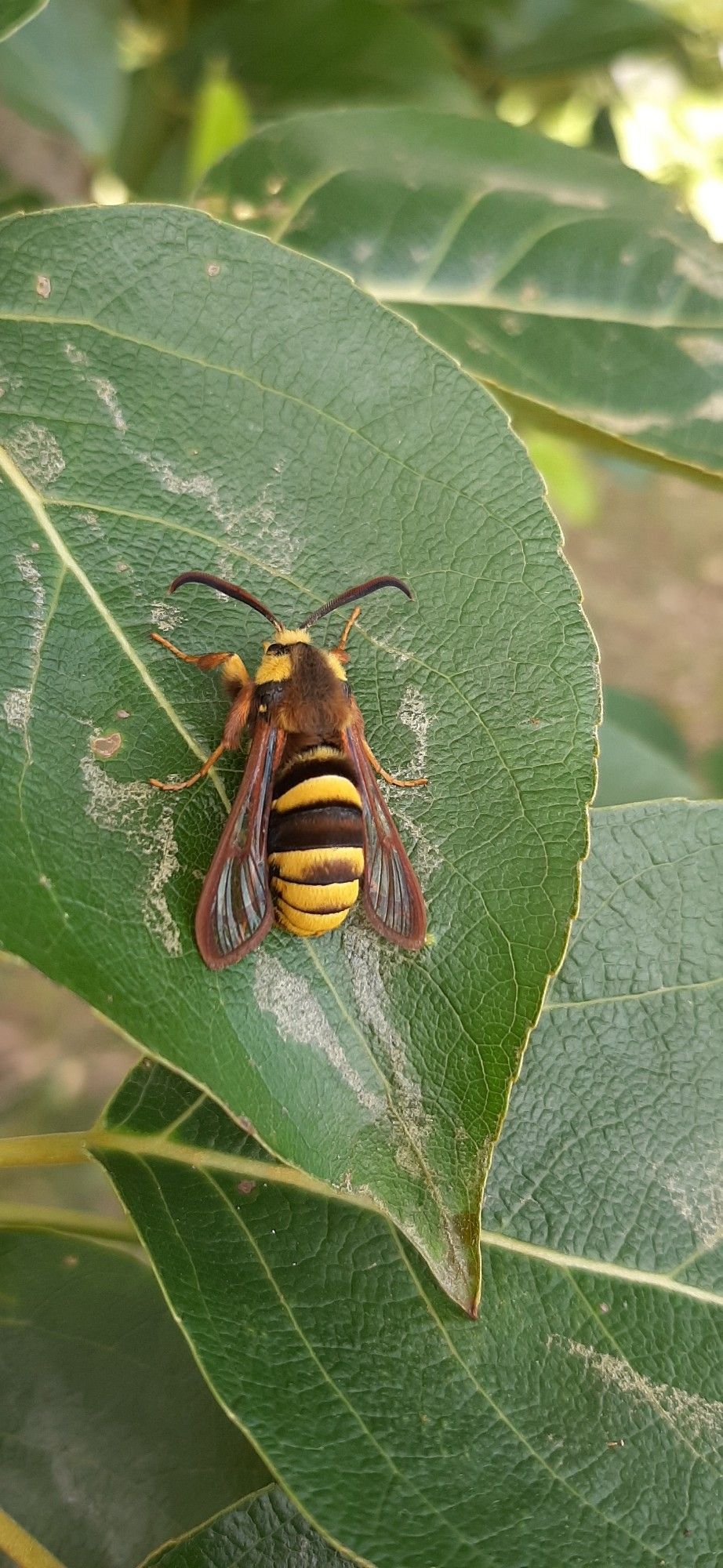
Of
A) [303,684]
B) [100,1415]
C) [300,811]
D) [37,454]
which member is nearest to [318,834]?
[300,811]

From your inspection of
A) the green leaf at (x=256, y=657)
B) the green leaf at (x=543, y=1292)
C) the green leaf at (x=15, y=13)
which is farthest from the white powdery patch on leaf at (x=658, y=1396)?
the green leaf at (x=15, y=13)

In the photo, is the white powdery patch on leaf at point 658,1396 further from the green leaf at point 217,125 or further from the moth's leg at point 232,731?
the green leaf at point 217,125

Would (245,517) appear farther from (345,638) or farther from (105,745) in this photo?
(105,745)

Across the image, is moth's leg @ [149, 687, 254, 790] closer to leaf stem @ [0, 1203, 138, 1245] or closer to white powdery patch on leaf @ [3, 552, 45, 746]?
white powdery patch on leaf @ [3, 552, 45, 746]

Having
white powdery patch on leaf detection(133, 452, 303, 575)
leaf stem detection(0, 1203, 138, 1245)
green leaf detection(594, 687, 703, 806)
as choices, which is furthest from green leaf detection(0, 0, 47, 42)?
green leaf detection(594, 687, 703, 806)

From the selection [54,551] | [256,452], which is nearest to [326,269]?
[256,452]

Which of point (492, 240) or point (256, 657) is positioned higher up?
point (492, 240)
